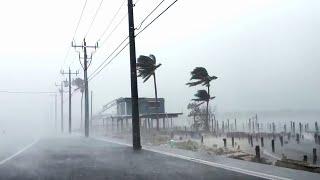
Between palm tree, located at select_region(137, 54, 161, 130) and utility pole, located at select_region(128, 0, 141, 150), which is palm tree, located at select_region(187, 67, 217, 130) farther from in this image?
utility pole, located at select_region(128, 0, 141, 150)

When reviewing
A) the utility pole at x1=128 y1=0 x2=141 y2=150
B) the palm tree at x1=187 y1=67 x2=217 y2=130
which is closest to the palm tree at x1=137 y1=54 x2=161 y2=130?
the palm tree at x1=187 y1=67 x2=217 y2=130

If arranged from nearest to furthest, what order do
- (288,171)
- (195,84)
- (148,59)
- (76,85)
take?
1. (288,171)
2. (148,59)
3. (195,84)
4. (76,85)

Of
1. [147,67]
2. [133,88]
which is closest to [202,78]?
[147,67]

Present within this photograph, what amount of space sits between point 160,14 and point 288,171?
34.7 feet

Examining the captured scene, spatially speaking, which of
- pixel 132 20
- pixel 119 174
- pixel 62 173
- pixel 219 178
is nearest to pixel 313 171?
pixel 219 178

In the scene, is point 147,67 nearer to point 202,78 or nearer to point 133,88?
point 202,78

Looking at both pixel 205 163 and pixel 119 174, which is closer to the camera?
pixel 119 174

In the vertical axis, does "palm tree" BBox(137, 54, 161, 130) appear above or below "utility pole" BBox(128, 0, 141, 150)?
above

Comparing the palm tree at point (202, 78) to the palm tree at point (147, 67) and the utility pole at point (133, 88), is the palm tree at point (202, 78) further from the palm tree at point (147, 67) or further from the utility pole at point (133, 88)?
the utility pole at point (133, 88)

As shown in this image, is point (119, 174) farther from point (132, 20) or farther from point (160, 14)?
point (132, 20)

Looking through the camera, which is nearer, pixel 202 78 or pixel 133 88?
pixel 133 88

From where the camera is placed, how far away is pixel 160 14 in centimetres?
2183

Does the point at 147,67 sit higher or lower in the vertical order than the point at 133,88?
higher

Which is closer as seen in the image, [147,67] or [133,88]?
[133,88]
